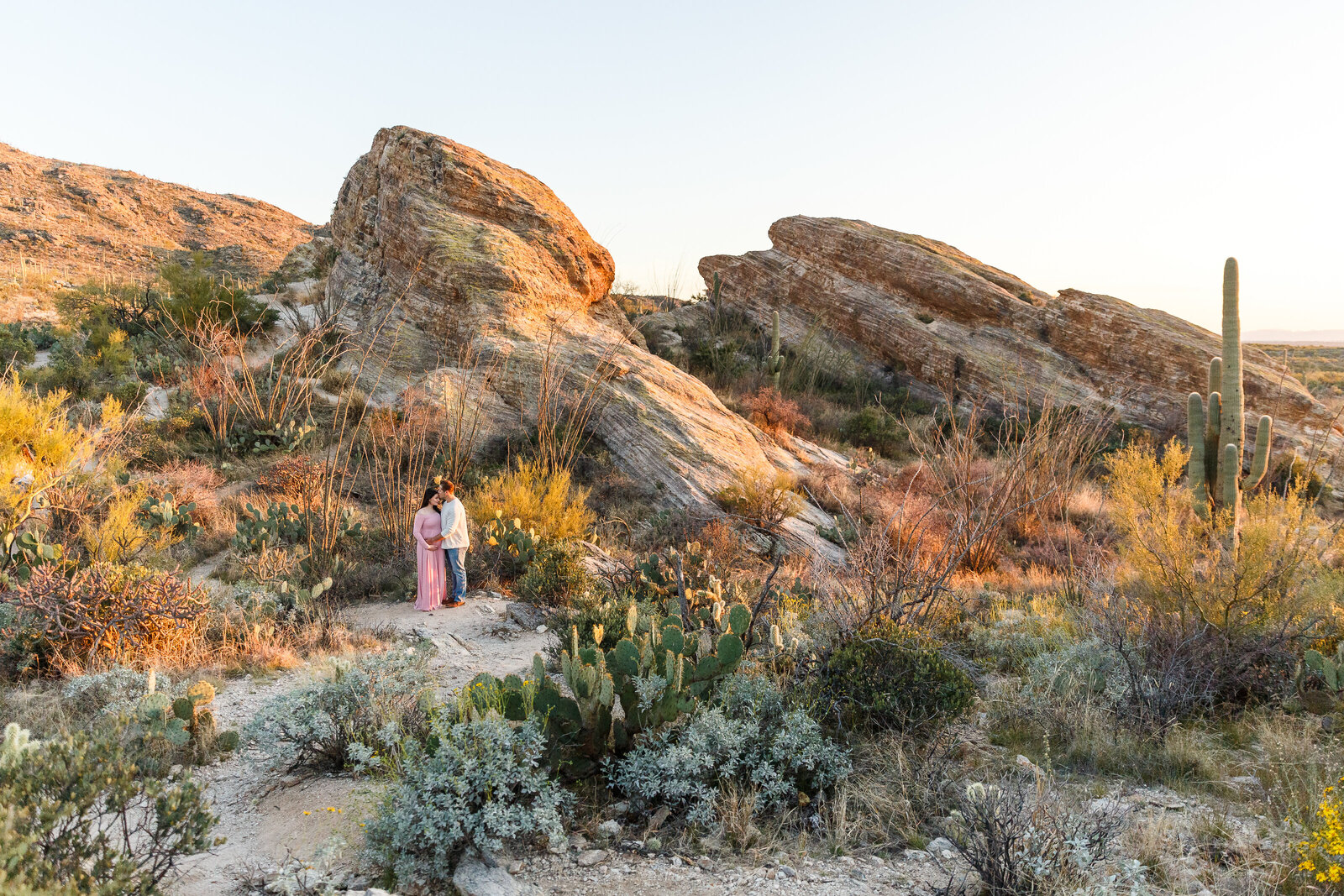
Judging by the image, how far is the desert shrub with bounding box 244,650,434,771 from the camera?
411 centimetres

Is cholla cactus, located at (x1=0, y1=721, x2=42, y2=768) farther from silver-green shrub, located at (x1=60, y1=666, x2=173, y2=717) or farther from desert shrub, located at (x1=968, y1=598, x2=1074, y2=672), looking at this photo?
desert shrub, located at (x1=968, y1=598, x2=1074, y2=672)

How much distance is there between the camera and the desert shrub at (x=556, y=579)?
7461 millimetres

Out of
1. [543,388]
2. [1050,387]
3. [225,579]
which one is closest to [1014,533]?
[543,388]

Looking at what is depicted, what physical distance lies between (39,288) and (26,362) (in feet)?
27.5

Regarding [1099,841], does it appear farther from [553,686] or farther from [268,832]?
[268,832]

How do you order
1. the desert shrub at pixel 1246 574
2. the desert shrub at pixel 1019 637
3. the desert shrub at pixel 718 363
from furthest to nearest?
the desert shrub at pixel 718 363 < the desert shrub at pixel 1019 637 < the desert shrub at pixel 1246 574

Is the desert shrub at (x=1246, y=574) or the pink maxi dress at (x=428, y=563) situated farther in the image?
the pink maxi dress at (x=428, y=563)

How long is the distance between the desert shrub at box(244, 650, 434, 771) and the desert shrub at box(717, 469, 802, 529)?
6009mm

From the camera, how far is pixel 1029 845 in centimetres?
310

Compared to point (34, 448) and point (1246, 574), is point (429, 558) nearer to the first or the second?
point (34, 448)

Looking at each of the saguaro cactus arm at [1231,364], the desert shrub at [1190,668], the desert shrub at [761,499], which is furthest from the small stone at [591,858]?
the saguaro cactus arm at [1231,364]

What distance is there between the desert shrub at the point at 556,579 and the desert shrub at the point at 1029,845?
14.9ft

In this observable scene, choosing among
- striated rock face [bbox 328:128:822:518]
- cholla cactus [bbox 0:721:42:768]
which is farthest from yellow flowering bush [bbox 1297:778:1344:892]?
striated rock face [bbox 328:128:822:518]

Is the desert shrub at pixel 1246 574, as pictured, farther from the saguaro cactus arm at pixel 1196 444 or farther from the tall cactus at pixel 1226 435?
the saguaro cactus arm at pixel 1196 444
